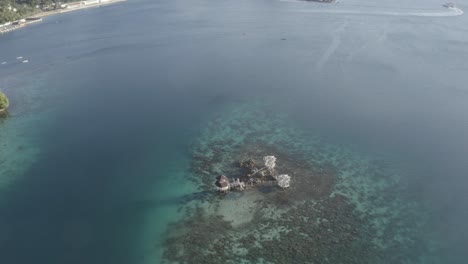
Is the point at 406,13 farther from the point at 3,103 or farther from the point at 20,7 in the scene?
the point at 20,7

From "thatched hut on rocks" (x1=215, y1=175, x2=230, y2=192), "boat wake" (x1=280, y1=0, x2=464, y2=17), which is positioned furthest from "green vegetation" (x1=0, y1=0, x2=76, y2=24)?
"thatched hut on rocks" (x1=215, y1=175, x2=230, y2=192)

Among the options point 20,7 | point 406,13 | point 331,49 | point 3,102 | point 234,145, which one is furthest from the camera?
point 20,7

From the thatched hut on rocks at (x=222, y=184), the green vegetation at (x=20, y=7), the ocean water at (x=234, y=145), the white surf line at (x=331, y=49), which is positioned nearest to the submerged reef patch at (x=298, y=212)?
the ocean water at (x=234, y=145)

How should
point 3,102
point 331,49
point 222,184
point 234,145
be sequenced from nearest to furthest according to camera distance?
point 222,184 → point 234,145 → point 3,102 → point 331,49

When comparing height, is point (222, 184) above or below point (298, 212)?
above

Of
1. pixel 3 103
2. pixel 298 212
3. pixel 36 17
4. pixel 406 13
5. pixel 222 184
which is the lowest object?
pixel 298 212

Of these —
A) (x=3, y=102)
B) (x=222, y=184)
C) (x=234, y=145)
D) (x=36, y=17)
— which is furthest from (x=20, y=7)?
(x=222, y=184)

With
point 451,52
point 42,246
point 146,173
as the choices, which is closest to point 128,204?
point 146,173

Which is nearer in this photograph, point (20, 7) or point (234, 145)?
point (234, 145)

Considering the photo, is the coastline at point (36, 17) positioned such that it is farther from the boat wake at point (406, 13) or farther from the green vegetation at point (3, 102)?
the boat wake at point (406, 13)
